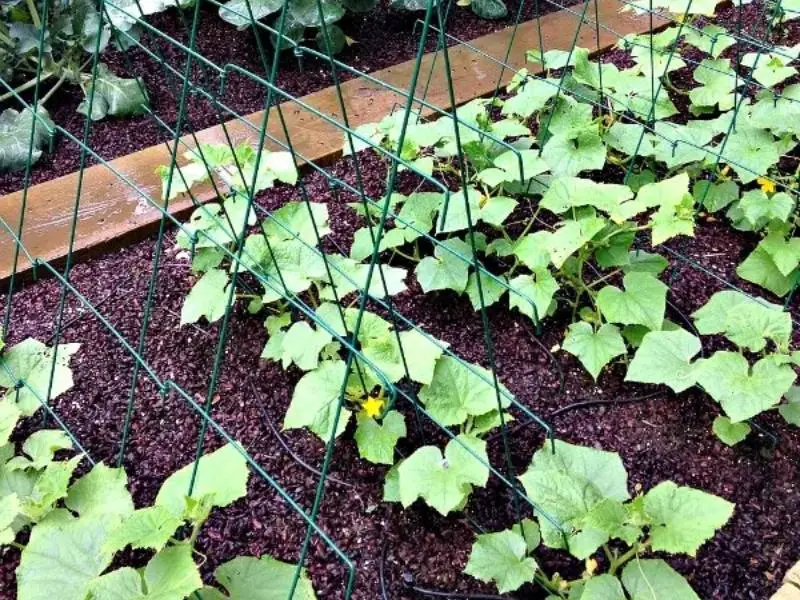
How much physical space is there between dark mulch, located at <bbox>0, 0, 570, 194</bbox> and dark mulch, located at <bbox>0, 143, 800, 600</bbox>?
76cm

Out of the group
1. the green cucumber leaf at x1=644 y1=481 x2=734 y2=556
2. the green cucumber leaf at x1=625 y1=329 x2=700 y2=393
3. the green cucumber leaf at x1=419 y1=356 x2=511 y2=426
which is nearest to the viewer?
the green cucumber leaf at x1=644 y1=481 x2=734 y2=556

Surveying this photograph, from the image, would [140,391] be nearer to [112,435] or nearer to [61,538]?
[112,435]

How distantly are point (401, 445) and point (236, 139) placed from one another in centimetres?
162

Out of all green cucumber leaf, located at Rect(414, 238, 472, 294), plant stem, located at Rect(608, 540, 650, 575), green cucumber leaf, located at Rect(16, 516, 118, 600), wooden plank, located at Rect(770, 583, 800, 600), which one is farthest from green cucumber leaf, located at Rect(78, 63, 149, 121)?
wooden plank, located at Rect(770, 583, 800, 600)

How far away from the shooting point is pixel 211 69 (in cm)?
381

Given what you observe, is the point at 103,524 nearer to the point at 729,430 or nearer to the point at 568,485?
the point at 568,485

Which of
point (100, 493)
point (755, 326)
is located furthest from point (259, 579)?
point (755, 326)

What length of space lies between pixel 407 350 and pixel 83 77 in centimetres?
230

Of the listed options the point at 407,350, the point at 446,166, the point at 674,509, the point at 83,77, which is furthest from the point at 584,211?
the point at 83,77

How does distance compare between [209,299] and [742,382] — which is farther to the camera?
[209,299]

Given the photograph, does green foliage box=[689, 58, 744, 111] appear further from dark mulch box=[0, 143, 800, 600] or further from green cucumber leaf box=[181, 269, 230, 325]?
green cucumber leaf box=[181, 269, 230, 325]

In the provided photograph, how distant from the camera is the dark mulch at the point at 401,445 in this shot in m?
1.88

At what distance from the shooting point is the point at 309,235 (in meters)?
2.44

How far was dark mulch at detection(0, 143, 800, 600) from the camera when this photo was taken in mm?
1880
